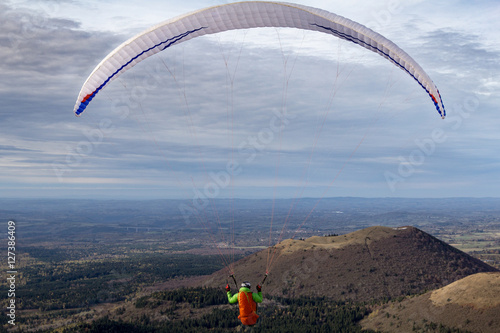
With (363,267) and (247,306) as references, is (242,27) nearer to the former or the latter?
(247,306)

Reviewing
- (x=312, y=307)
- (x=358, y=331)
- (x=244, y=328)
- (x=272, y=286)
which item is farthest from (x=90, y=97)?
(x=272, y=286)

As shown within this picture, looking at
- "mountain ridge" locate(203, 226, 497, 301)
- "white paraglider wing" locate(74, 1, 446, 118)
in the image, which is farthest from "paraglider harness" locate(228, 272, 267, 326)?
"mountain ridge" locate(203, 226, 497, 301)

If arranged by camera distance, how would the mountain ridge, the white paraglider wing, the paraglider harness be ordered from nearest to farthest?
1. the paraglider harness
2. the white paraglider wing
3. the mountain ridge

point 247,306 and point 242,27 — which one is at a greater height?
point 242,27

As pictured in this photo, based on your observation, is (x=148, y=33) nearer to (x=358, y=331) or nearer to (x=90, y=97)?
(x=90, y=97)

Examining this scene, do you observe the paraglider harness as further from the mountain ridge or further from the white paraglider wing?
the mountain ridge

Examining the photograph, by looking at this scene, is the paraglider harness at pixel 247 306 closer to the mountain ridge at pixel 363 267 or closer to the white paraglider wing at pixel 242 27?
the white paraglider wing at pixel 242 27

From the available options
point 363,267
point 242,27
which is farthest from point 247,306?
point 363,267

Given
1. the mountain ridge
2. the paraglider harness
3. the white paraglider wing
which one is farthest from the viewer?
the mountain ridge

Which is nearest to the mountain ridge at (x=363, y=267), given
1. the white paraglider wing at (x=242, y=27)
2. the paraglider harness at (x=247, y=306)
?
the paraglider harness at (x=247, y=306)
